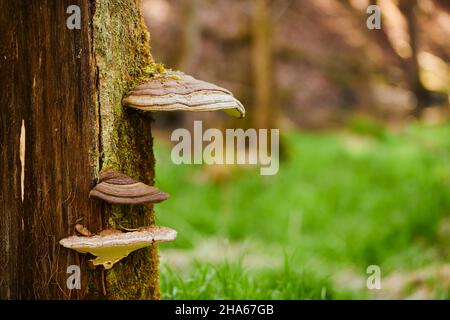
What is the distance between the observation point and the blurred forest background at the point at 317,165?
4.07 m

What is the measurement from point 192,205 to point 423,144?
13.0 ft

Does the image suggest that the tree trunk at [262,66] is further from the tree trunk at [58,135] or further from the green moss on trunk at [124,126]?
the tree trunk at [58,135]

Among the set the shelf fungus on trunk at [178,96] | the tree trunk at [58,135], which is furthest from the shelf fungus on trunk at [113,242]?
the shelf fungus on trunk at [178,96]

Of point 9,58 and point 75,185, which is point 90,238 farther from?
point 9,58

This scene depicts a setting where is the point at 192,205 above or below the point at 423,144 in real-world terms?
below

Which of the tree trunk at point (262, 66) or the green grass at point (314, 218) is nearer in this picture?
the green grass at point (314, 218)

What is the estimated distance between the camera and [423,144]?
8.32 meters

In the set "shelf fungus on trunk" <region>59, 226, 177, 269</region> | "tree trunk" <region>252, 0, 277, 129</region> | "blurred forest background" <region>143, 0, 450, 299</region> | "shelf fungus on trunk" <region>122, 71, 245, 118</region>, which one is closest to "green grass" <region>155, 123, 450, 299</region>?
"blurred forest background" <region>143, 0, 450, 299</region>

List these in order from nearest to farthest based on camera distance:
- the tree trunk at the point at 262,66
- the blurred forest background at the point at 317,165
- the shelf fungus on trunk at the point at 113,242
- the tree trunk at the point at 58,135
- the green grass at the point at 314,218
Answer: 1. the shelf fungus on trunk at the point at 113,242
2. the tree trunk at the point at 58,135
3. the green grass at the point at 314,218
4. the blurred forest background at the point at 317,165
5. the tree trunk at the point at 262,66

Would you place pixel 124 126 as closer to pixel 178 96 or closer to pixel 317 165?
pixel 178 96

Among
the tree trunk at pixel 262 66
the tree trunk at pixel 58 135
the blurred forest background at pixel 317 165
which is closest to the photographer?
the tree trunk at pixel 58 135

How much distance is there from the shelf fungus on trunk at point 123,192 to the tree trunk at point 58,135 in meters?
0.09
